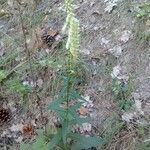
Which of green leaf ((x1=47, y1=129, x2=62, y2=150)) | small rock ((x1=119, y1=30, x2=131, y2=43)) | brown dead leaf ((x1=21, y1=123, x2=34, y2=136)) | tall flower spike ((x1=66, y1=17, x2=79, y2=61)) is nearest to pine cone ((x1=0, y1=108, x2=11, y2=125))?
brown dead leaf ((x1=21, y1=123, x2=34, y2=136))

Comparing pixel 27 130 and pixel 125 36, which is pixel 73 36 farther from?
pixel 125 36

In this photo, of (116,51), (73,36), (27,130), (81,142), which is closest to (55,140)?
(81,142)

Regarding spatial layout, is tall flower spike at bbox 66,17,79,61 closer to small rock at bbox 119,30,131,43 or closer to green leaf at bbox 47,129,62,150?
green leaf at bbox 47,129,62,150

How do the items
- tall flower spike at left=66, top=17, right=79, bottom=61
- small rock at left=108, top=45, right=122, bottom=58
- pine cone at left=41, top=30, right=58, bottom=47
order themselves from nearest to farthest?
tall flower spike at left=66, top=17, right=79, bottom=61
small rock at left=108, top=45, right=122, bottom=58
pine cone at left=41, top=30, right=58, bottom=47

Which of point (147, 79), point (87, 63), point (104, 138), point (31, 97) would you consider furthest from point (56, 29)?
point (104, 138)

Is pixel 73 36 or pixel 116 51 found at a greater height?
pixel 73 36

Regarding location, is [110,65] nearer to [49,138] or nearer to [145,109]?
[145,109]
